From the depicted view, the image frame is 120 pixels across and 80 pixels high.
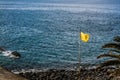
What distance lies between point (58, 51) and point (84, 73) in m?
13.1

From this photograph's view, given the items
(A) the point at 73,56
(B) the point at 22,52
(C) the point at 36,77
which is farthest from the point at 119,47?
(B) the point at 22,52

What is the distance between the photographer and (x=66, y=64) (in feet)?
115

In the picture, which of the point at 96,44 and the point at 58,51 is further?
the point at 96,44

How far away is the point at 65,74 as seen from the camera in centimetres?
2942

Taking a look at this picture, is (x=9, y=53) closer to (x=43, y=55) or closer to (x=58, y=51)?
(x=43, y=55)

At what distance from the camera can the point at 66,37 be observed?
5619 cm

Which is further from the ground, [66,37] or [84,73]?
[84,73]

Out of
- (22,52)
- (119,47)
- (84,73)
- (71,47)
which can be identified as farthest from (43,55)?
(119,47)

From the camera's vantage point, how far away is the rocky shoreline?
27873 mm

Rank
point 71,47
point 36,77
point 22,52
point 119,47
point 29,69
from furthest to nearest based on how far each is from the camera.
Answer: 1. point 71,47
2. point 22,52
3. point 29,69
4. point 36,77
5. point 119,47

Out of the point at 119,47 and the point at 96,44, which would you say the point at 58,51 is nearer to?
the point at 96,44

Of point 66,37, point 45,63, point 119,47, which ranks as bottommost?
point 66,37

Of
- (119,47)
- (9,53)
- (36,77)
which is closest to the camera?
(119,47)

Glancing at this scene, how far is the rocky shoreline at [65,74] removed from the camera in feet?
91.4
